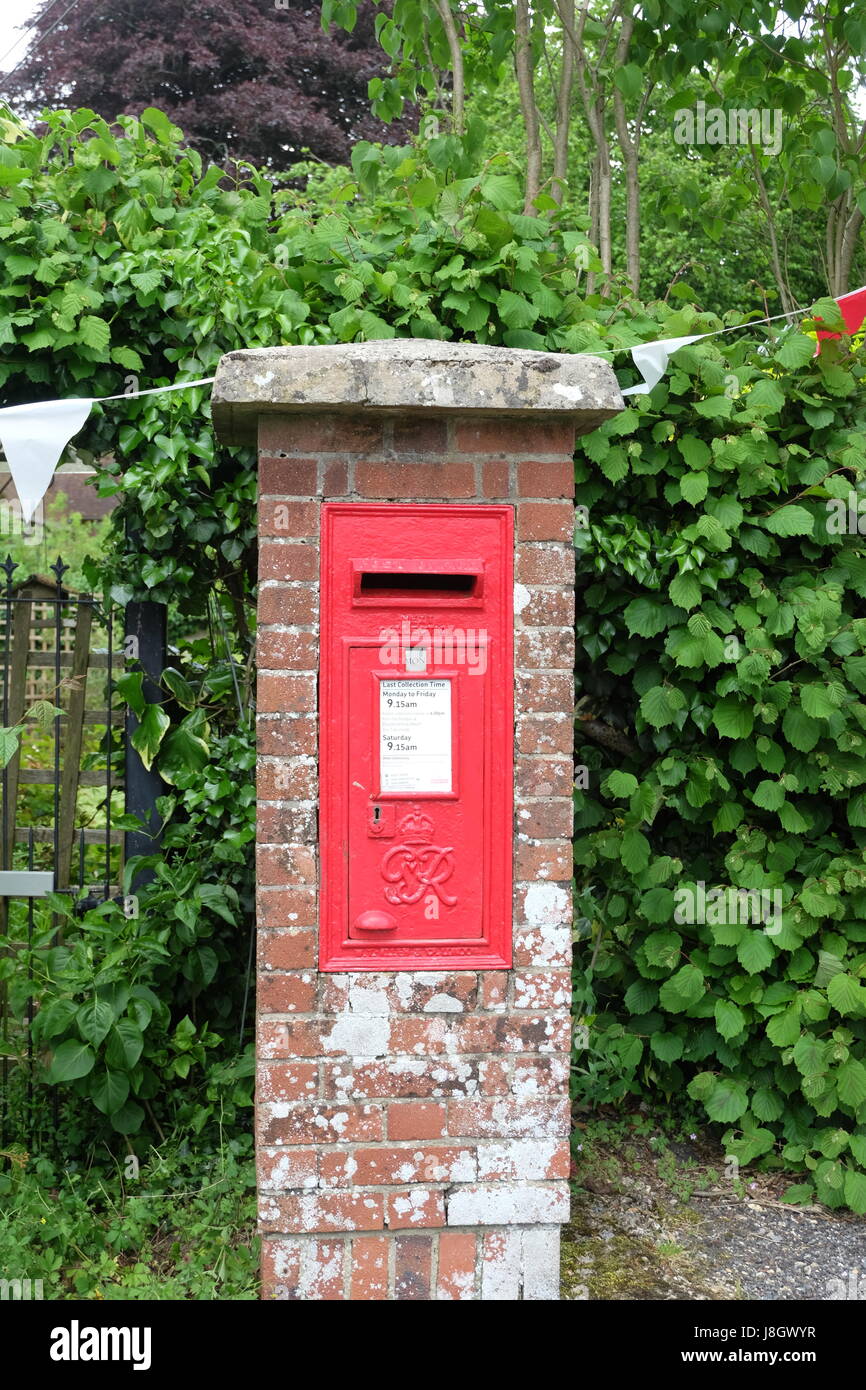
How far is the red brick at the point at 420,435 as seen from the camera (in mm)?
2240

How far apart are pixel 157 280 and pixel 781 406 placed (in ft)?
6.23

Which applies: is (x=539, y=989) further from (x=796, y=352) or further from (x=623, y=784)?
(x=796, y=352)

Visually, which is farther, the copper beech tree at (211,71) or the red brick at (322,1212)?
the copper beech tree at (211,71)

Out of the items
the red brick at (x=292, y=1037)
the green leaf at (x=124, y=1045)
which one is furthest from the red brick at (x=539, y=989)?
the green leaf at (x=124, y=1045)

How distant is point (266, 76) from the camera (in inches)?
433

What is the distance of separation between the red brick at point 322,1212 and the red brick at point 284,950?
1.58 feet

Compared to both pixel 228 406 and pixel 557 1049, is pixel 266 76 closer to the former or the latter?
pixel 228 406

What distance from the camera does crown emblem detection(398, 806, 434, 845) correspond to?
2236mm

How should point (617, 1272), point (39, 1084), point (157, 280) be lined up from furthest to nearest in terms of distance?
point (39, 1084) → point (157, 280) → point (617, 1272)

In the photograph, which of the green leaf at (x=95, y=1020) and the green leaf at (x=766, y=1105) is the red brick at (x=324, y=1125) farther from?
the green leaf at (x=766, y=1105)

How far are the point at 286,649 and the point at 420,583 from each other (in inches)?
12.8

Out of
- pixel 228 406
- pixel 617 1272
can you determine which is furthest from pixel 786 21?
pixel 617 1272

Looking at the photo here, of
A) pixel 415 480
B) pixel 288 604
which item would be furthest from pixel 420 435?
pixel 288 604

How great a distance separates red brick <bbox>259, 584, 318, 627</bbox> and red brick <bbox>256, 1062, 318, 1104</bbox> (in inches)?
36.5
